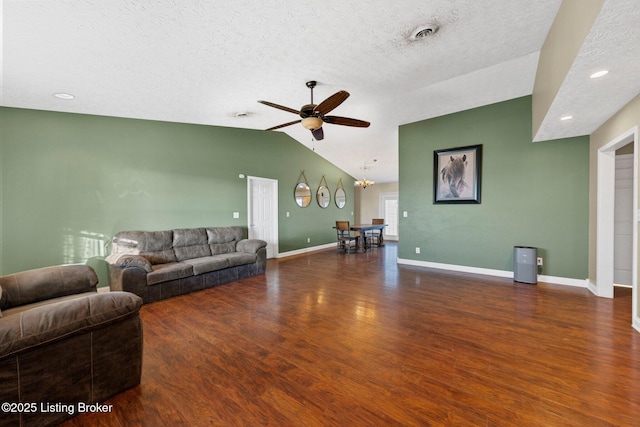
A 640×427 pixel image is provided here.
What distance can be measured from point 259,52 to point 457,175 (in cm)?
420

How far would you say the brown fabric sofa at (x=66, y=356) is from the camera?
4.35ft

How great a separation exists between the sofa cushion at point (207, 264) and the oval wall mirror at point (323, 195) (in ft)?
13.9

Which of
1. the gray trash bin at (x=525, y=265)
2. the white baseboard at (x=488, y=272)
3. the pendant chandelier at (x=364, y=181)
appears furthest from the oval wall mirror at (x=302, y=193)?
the gray trash bin at (x=525, y=265)

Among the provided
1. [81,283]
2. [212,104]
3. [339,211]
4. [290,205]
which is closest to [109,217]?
[81,283]

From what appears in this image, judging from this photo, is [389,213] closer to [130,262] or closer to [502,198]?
[502,198]

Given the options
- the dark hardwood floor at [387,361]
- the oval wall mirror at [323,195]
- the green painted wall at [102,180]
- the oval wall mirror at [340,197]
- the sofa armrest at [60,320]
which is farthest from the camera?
the oval wall mirror at [340,197]

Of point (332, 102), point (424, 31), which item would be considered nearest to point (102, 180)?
point (332, 102)

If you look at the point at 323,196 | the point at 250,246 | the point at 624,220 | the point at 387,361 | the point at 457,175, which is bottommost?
the point at 387,361

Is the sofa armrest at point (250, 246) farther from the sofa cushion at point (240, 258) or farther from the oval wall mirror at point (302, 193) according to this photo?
the oval wall mirror at point (302, 193)

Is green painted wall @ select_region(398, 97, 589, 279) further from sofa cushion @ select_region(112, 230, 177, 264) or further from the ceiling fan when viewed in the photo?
sofa cushion @ select_region(112, 230, 177, 264)

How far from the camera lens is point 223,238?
5.10 meters

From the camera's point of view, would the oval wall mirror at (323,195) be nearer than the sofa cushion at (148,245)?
No

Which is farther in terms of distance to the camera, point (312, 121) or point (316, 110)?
point (312, 121)

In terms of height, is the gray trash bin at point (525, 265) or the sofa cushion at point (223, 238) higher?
the sofa cushion at point (223, 238)
